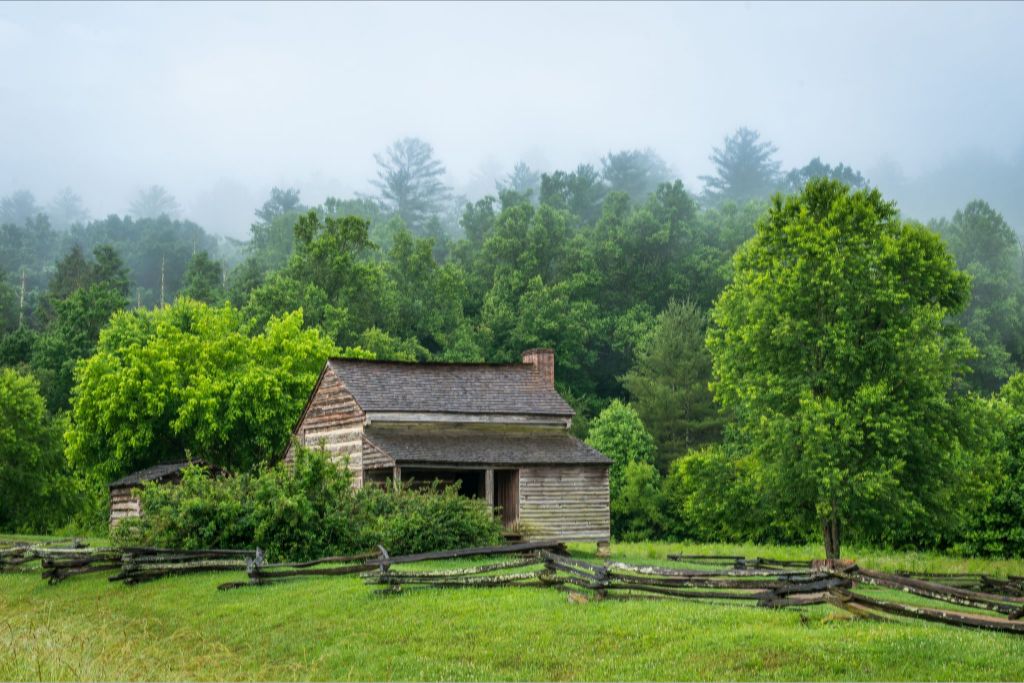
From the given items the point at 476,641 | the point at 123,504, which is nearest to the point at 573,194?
the point at 123,504

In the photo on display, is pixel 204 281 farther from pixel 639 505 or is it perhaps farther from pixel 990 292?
pixel 990 292

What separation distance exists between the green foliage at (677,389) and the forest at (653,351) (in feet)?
0.57

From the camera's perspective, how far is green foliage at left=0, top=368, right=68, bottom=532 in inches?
2135

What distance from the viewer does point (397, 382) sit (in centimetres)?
4159

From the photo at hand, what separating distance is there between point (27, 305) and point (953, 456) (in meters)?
99.3

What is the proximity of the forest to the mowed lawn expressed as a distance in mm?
11613

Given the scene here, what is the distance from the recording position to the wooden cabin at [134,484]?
42094 mm

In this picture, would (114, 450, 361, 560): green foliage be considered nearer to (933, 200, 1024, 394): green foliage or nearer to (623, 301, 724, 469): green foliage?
(623, 301, 724, 469): green foliage

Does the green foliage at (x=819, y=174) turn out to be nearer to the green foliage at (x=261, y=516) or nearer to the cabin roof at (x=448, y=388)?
the cabin roof at (x=448, y=388)

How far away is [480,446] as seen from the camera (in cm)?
3894

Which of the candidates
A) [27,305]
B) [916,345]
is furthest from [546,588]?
[27,305]

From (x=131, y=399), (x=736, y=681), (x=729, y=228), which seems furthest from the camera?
(x=729, y=228)

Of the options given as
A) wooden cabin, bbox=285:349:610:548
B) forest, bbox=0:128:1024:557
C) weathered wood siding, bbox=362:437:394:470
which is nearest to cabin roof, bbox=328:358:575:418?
wooden cabin, bbox=285:349:610:548

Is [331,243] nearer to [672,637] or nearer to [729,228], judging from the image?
[729,228]
